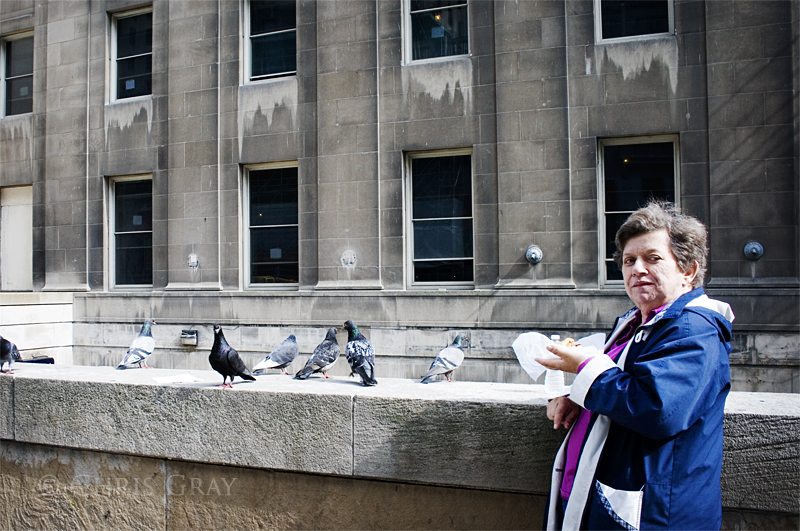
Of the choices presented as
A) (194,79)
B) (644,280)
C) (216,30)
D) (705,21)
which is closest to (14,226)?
(194,79)

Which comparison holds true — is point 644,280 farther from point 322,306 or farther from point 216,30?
point 216,30

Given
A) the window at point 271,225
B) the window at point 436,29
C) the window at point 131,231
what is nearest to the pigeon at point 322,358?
the window at point 271,225

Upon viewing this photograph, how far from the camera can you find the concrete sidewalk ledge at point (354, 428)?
283cm

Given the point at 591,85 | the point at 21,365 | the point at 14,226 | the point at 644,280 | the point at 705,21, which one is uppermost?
the point at 705,21

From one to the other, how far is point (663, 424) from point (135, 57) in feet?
55.4

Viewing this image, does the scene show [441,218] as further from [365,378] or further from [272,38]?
[365,378]

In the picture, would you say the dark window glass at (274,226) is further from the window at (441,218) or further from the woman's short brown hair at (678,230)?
the woman's short brown hair at (678,230)

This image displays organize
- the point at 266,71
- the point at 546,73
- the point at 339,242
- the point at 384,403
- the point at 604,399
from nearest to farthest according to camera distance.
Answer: the point at 604,399, the point at 384,403, the point at 546,73, the point at 339,242, the point at 266,71

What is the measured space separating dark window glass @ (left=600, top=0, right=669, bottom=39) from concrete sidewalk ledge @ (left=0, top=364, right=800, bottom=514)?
10.6 m

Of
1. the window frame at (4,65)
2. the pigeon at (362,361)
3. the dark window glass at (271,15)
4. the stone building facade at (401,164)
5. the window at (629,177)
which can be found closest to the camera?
the pigeon at (362,361)

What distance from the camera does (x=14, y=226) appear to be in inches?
682

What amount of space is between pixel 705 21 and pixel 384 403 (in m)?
11.3

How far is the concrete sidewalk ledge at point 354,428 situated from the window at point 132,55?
13.3m

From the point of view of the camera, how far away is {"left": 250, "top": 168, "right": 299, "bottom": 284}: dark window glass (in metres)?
14.5
